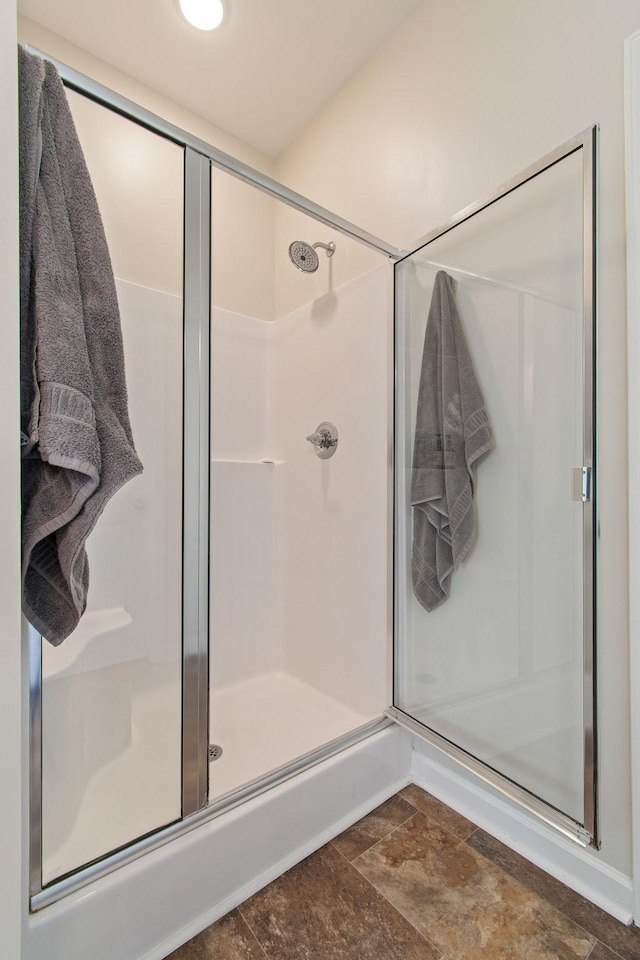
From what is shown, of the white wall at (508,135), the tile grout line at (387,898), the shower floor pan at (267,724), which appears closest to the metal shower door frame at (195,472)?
the shower floor pan at (267,724)

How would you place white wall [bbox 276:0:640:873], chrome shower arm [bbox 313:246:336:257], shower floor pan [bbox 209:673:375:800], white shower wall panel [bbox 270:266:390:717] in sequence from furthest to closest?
chrome shower arm [bbox 313:246:336:257] → white shower wall panel [bbox 270:266:390:717] → shower floor pan [bbox 209:673:375:800] → white wall [bbox 276:0:640:873]

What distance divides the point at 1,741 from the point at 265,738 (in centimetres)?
109

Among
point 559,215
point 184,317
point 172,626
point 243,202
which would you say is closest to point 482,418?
point 559,215

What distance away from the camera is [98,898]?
84 centimetres

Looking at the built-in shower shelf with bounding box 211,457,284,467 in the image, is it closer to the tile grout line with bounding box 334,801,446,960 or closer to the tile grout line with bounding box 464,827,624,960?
the tile grout line with bounding box 334,801,446,960

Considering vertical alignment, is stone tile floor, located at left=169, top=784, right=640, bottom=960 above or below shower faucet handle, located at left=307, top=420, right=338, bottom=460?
below

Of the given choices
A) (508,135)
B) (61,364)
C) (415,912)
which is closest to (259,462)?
(61,364)

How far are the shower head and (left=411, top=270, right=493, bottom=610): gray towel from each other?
23.0 inches

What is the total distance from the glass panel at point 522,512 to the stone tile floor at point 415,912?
20 centimetres

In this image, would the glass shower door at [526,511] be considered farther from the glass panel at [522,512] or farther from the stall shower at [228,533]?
the stall shower at [228,533]

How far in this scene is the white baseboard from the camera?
1.00 meters

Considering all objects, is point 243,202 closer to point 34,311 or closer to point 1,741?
point 34,311

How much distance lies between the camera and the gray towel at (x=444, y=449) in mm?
1287

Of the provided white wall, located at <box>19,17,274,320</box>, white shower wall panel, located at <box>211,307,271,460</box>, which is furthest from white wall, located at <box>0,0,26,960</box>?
white shower wall panel, located at <box>211,307,271,460</box>
